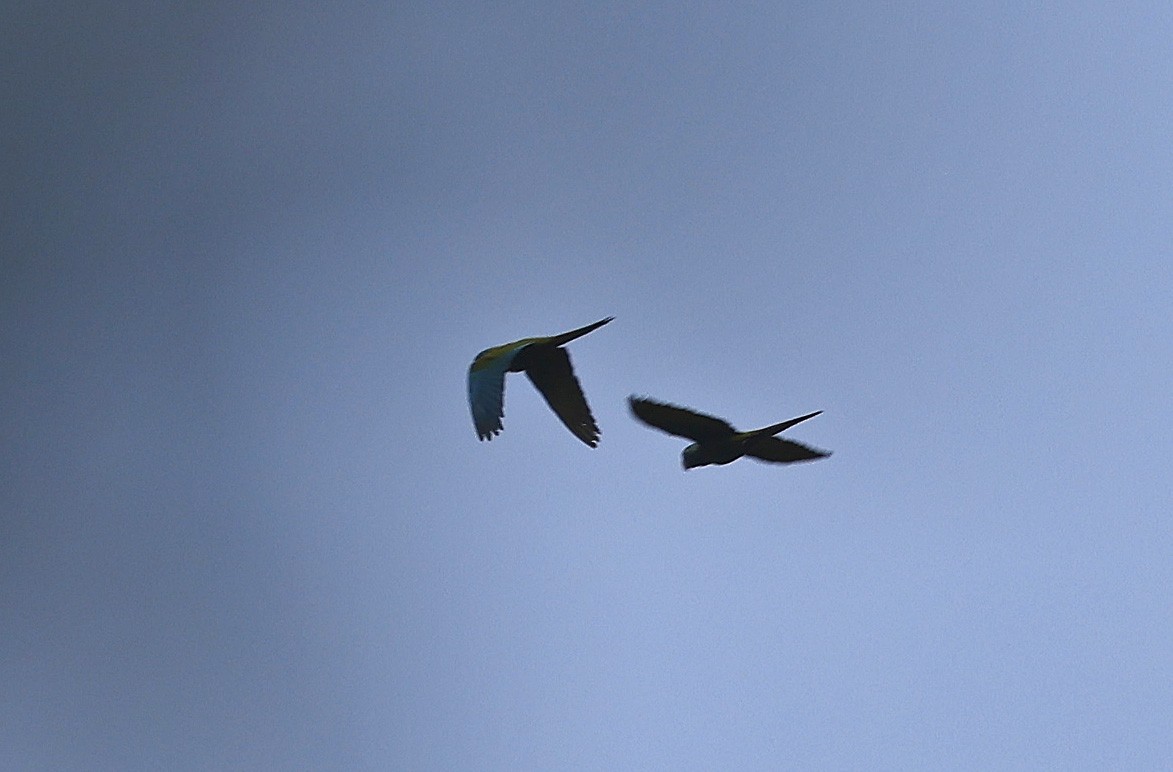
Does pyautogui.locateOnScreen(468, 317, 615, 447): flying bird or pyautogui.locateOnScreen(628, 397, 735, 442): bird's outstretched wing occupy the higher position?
pyautogui.locateOnScreen(468, 317, 615, 447): flying bird

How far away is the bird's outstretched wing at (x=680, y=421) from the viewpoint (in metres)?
1.19

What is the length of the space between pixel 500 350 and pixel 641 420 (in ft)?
0.55

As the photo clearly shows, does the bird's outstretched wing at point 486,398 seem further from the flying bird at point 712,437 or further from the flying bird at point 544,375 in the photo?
the flying bird at point 712,437

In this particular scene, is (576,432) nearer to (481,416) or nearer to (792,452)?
(481,416)

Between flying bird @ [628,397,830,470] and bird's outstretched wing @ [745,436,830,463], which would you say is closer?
flying bird @ [628,397,830,470]

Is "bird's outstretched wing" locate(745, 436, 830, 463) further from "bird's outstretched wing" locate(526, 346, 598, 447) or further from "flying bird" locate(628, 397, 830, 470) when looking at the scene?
"bird's outstretched wing" locate(526, 346, 598, 447)

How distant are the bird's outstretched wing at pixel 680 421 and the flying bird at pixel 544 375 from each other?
7cm

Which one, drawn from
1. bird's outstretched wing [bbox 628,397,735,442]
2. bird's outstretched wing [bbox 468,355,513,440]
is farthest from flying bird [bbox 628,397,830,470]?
bird's outstretched wing [bbox 468,355,513,440]

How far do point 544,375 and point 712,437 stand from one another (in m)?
0.18

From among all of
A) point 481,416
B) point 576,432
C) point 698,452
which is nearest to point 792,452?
point 698,452

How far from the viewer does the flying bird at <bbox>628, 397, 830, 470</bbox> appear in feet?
3.92

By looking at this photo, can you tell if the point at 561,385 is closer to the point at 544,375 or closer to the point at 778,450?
the point at 544,375

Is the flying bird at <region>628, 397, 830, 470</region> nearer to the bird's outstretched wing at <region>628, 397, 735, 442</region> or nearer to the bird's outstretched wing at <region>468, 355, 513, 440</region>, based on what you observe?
the bird's outstretched wing at <region>628, 397, 735, 442</region>

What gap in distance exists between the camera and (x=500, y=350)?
1.27 metres
